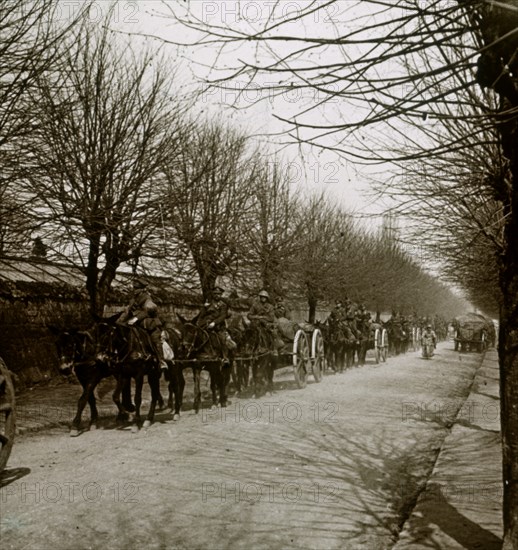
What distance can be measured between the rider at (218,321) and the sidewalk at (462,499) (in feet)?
14.5

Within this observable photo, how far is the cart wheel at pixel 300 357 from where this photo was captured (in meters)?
13.9

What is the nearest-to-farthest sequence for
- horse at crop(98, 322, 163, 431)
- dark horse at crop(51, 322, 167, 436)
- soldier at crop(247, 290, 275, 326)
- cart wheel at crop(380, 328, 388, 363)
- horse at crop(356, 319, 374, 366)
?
Answer: dark horse at crop(51, 322, 167, 436) < horse at crop(98, 322, 163, 431) < soldier at crop(247, 290, 275, 326) < horse at crop(356, 319, 374, 366) < cart wheel at crop(380, 328, 388, 363)

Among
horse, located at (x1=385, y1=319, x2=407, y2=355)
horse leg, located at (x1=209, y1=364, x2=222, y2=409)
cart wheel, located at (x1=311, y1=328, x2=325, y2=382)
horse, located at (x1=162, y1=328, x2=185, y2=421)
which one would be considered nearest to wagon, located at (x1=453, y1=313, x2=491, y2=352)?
horse, located at (x1=385, y1=319, x2=407, y2=355)

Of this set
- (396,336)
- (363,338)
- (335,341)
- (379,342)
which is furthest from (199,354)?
(396,336)

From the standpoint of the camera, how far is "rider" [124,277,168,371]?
29.4 ft

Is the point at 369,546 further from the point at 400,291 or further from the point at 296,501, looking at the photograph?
the point at 400,291

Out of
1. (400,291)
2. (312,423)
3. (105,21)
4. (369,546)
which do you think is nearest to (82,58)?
(105,21)

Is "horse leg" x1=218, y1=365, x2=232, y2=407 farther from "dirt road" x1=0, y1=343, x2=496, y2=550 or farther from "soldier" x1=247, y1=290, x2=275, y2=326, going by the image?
"soldier" x1=247, y1=290, x2=275, y2=326

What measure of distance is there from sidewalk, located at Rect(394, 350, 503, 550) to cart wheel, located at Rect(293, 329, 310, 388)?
549 cm

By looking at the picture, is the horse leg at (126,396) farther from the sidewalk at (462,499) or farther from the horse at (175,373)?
the sidewalk at (462,499)

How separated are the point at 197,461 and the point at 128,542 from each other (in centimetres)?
240

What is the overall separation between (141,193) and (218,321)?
3832 millimetres

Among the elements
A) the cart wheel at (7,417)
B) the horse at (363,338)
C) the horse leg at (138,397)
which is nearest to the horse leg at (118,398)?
the horse leg at (138,397)

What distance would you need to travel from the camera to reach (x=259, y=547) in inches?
163
